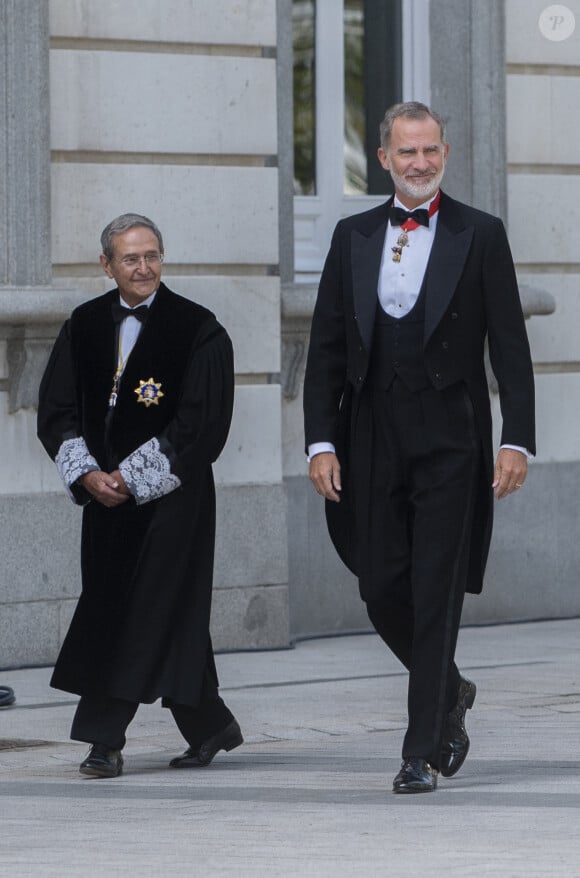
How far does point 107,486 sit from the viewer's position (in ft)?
21.7

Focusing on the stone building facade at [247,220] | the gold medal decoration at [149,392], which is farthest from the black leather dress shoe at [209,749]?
the stone building facade at [247,220]

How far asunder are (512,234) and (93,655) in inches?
186

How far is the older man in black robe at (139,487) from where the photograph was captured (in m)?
6.60

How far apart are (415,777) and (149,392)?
4.94 ft

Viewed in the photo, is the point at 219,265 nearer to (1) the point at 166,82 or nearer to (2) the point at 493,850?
(1) the point at 166,82

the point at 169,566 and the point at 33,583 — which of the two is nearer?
the point at 169,566

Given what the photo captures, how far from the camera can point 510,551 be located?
10.7m

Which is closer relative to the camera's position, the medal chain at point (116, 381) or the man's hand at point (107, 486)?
the man's hand at point (107, 486)

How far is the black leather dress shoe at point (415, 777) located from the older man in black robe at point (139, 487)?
86 centimetres

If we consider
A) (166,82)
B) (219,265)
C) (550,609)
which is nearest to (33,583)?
(219,265)

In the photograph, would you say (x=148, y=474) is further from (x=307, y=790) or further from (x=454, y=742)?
(x=454, y=742)

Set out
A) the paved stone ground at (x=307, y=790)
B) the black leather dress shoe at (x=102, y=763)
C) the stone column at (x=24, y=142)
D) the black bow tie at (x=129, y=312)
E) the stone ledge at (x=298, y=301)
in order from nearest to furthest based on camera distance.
A: the paved stone ground at (x=307, y=790)
the black leather dress shoe at (x=102, y=763)
the black bow tie at (x=129, y=312)
the stone column at (x=24, y=142)
the stone ledge at (x=298, y=301)

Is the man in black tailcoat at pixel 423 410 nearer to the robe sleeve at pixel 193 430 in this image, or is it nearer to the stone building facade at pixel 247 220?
the robe sleeve at pixel 193 430

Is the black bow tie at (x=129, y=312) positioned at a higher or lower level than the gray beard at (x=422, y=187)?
lower
